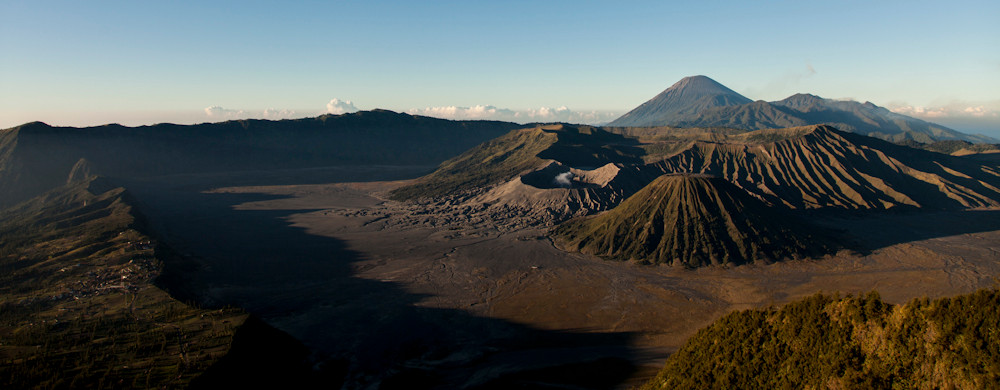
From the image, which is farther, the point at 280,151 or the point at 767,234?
the point at 280,151

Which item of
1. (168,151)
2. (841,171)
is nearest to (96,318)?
(841,171)

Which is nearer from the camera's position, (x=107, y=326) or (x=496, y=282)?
(x=107, y=326)

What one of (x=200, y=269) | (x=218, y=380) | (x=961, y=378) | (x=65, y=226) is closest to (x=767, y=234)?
(x=961, y=378)

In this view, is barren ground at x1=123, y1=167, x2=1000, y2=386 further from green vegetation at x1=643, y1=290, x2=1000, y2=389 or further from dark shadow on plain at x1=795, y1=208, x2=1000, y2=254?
green vegetation at x1=643, y1=290, x2=1000, y2=389

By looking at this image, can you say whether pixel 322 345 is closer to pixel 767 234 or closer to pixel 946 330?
pixel 946 330

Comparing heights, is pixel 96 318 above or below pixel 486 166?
below

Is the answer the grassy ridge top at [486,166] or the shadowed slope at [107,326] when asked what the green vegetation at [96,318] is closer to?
the shadowed slope at [107,326]

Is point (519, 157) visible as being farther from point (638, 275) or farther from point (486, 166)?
point (638, 275)
